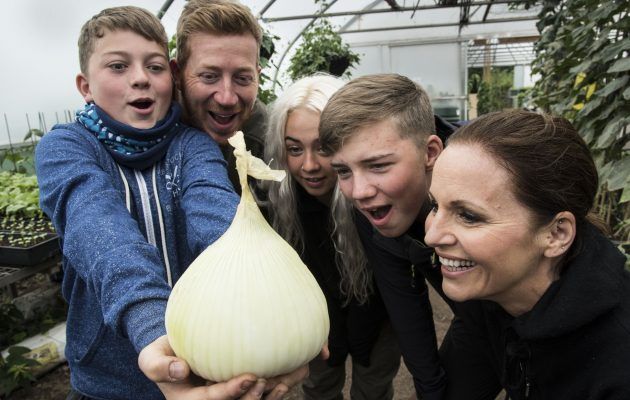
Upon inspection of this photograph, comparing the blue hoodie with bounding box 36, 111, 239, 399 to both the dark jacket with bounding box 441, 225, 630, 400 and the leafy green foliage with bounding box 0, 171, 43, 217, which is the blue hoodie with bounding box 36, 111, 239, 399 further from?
the leafy green foliage with bounding box 0, 171, 43, 217

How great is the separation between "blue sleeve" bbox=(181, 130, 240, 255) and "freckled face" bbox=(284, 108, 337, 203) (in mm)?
333

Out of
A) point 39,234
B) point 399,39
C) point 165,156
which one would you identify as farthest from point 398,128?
point 399,39

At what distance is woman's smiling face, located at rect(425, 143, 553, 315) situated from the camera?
0.89 meters

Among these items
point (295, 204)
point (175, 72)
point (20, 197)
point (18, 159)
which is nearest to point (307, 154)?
point (295, 204)

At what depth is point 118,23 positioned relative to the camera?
0.98 meters

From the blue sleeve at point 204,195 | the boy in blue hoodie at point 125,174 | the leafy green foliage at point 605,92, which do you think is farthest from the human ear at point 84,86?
the leafy green foliage at point 605,92

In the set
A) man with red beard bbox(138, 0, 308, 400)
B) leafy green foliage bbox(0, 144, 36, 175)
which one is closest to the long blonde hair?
man with red beard bbox(138, 0, 308, 400)

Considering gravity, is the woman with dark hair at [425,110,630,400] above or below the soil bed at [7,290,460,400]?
above

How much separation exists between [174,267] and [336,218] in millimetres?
561

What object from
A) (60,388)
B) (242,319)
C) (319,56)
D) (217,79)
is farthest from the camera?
(319,56)

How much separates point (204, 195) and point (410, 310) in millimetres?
727

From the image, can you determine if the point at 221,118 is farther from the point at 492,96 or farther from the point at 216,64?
the point at 492,96

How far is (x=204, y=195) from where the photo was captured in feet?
3.01

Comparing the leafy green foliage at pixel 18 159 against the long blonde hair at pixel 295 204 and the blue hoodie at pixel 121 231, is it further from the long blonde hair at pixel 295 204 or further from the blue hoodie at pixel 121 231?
the blue hoodie at pixel 121 231
